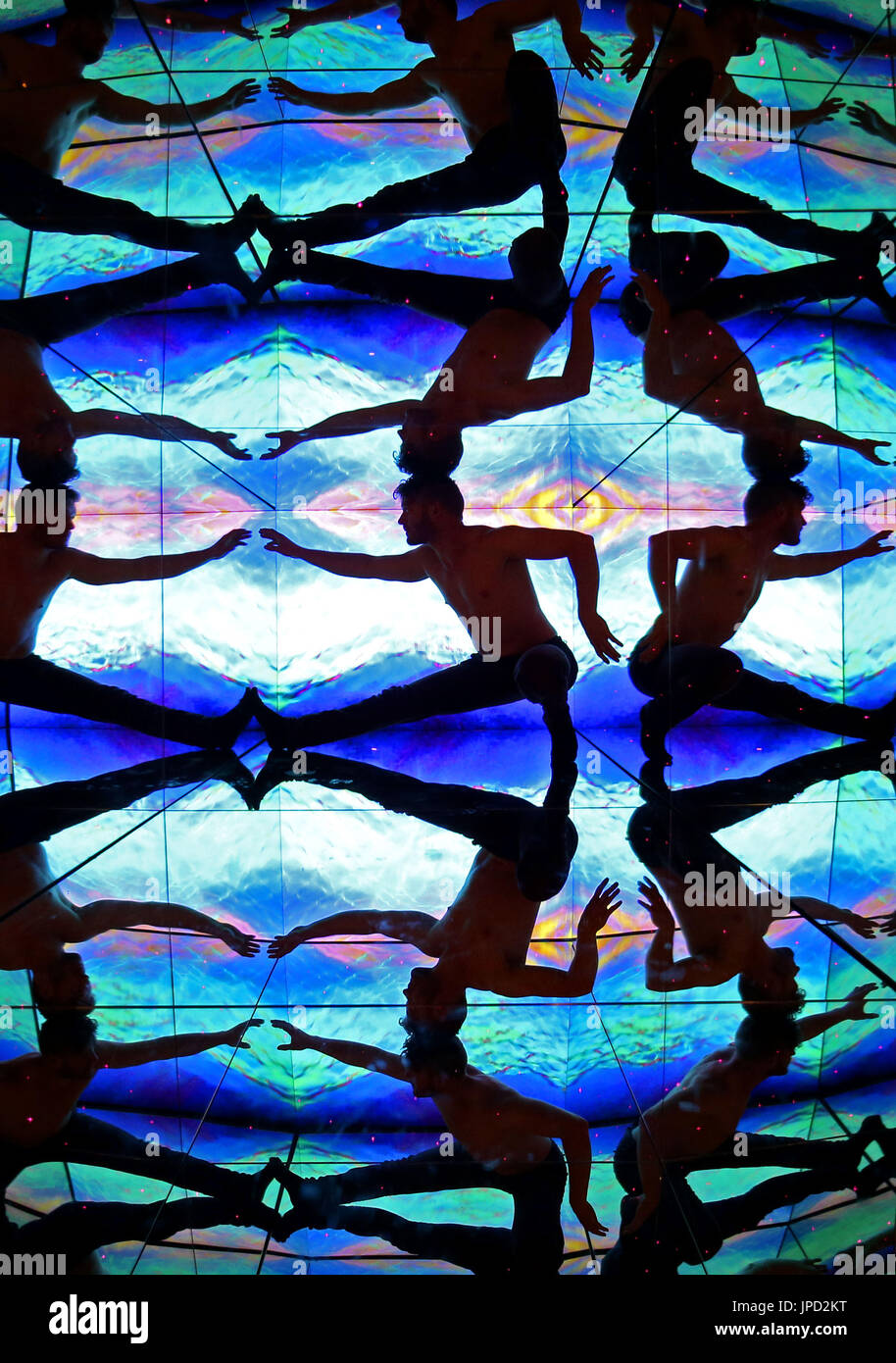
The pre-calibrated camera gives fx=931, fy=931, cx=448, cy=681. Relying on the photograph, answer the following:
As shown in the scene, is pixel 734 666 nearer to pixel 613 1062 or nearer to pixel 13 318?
pixel 613 1062

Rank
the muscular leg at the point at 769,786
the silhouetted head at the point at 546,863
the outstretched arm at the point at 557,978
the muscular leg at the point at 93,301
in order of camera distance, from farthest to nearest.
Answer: the muscular leg at the point at 93,301
the muscular leg at the point at 769,786
the silhouetted head at the point at 546,863
the outstretched arm at the point at 557,978

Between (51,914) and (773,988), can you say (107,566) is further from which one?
(773,988)

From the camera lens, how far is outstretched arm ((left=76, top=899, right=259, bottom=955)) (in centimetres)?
195

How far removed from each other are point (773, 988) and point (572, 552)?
1.81 metres

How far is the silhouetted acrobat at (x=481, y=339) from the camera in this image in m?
3.15

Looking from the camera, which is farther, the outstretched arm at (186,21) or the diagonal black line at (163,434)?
the diagonal black line at (163,434)

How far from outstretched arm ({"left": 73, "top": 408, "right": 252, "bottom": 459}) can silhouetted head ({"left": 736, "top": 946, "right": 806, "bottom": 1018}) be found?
2.54 metres

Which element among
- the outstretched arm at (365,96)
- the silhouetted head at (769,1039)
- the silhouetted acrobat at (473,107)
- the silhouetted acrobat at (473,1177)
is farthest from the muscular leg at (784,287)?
the silhouetted acrobat at (473,1177)

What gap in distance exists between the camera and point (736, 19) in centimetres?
296

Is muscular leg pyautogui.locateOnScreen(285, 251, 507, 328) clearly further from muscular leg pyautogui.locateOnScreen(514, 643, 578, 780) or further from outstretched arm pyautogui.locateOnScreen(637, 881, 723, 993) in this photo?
outstretched arm pyautogui.locateOnScreen(637, 881, 723, 993)

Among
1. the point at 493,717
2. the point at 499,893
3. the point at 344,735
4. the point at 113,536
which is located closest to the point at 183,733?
the point at 344,735

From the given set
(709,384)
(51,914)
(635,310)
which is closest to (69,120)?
(635,310)

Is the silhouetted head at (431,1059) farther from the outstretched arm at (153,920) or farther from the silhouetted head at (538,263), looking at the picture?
the silhouetted head at (538,263)

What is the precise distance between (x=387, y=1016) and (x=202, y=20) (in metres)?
3.27
